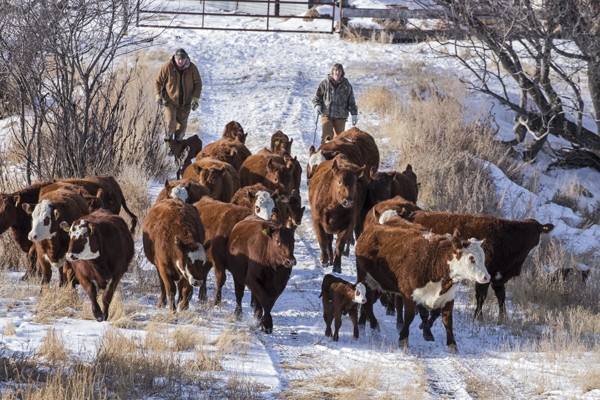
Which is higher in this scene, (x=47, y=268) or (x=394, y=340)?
(x=47, y=268)

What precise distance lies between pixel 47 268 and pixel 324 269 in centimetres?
400

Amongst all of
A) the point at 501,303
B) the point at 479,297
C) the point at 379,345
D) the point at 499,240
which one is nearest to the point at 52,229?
the point at 379,345

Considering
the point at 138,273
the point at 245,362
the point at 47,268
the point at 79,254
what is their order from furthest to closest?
1. the point at 138,273
2. the point at 47,268
3. the point at 79,254
4. the point at 245,362

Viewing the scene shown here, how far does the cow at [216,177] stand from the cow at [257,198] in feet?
2.95

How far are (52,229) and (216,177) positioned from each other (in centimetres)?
321

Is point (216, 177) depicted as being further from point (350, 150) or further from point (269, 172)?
point (350, 150)

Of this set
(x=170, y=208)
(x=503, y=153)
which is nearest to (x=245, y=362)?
(x=170, y=208)

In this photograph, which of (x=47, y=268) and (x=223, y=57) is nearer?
(x=47, y=268)

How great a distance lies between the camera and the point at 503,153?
53.1ft

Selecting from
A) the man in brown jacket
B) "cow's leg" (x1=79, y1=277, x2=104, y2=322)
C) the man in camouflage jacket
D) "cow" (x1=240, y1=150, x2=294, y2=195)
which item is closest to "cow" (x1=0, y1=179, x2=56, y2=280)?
"cow's leg" (x1=79, y1=277, x2=104, y2=322)

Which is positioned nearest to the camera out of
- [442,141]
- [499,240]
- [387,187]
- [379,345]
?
[379,345]

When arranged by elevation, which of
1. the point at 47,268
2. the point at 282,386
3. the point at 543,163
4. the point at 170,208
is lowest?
the point at 282,386

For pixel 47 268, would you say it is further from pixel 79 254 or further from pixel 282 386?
pixel 282 386

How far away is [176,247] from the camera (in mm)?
7027
